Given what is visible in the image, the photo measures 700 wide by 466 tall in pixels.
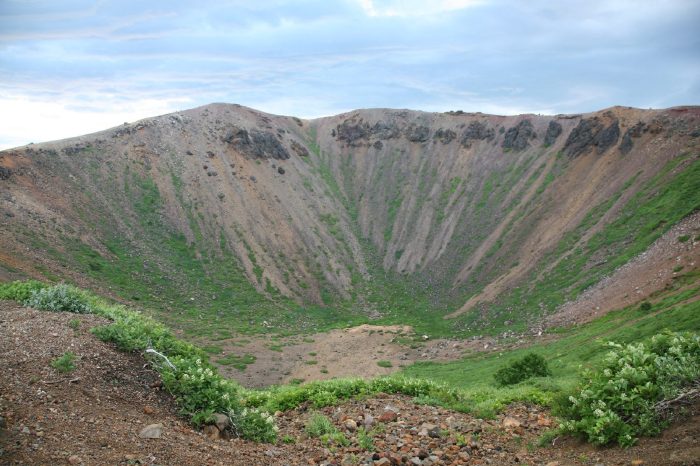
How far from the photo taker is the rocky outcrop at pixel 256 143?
84250mm

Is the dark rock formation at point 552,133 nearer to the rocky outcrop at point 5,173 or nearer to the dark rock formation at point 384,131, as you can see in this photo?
the dark rock formation at point 384,131

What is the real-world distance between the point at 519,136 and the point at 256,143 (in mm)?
46772

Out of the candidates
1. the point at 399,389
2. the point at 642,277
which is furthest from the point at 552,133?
the point at 399,389

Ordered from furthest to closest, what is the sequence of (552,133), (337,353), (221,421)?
(552,133) < (337,353) < (221,421)

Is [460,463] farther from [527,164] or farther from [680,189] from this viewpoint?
[527,164]

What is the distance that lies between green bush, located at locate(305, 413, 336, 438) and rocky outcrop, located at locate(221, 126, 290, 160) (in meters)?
77.0

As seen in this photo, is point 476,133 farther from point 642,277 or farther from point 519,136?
point 642,277

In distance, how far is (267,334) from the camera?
168 feet

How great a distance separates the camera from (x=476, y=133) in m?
90.4

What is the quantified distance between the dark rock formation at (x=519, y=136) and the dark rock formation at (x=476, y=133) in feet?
13.5

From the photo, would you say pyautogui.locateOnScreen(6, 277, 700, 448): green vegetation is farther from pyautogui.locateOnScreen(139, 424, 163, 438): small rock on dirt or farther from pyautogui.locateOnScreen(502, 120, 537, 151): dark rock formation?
pyautogui.locateOnScreen(502, 120, 537, 151): dark rock formation

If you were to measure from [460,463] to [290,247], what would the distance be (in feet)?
210

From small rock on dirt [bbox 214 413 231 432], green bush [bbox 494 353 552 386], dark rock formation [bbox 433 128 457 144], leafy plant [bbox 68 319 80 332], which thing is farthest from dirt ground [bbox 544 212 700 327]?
dark rock formation [bbox 433 128 457 144]

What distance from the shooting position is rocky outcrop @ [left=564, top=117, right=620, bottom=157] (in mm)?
66875
